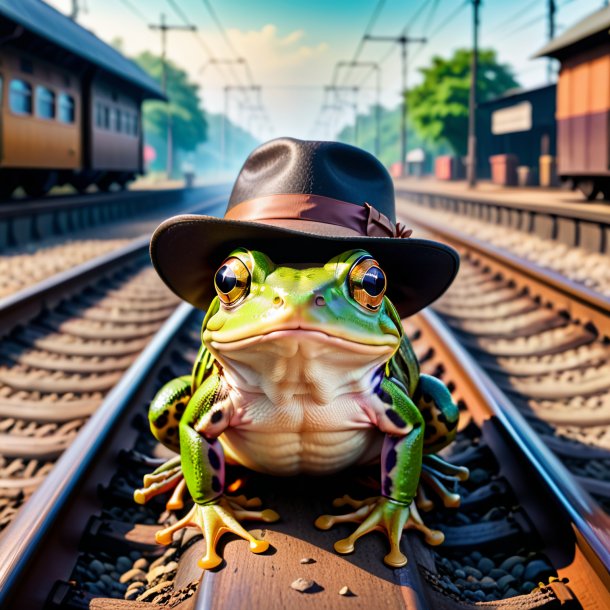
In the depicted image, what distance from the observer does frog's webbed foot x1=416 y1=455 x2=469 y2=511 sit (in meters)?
2.31

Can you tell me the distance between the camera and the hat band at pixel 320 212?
210 centimetres

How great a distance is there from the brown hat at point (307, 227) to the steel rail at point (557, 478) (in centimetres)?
75

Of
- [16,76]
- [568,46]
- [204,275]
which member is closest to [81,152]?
[16,76]

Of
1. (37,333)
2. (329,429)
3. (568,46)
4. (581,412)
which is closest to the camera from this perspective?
(329,429)

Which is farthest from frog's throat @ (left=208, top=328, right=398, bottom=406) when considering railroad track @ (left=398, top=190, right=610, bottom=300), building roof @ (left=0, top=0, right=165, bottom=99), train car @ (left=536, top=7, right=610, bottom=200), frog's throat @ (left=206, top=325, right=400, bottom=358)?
train car @ (left=536, top=7, right=610, bottom=200)

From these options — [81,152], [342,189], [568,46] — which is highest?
[568,46]

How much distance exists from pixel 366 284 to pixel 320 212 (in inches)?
17.4

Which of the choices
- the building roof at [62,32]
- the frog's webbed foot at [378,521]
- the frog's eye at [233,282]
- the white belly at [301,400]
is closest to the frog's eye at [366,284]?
the white belly at [301,400]

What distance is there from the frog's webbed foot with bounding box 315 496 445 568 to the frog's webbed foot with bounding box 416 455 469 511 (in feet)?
0.97

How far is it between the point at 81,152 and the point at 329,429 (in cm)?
1784

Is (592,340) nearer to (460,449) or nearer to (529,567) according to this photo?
(460,449)

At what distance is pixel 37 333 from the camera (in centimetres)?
510

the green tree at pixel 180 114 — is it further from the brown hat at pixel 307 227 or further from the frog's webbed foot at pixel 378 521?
the frog's webbed foot at pixel 378 521

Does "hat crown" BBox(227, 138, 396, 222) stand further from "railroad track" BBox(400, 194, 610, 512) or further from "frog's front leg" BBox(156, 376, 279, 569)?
"railroad track" BBox(400, 194, 610, 512)
